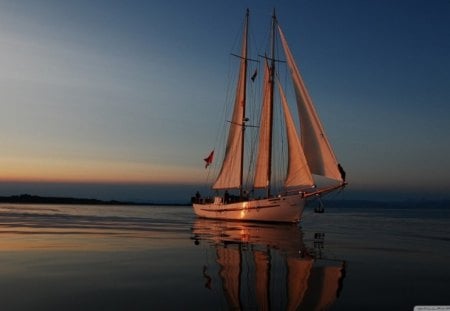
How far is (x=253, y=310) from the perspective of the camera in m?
12.0

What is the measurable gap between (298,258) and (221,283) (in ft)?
24.2

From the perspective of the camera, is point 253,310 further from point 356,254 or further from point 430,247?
point 430,247

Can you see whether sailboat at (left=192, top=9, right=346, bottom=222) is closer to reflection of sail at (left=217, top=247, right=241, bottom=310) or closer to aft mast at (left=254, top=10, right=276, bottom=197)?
aft mast at (left=254, top=10, right=276, bottom=197)

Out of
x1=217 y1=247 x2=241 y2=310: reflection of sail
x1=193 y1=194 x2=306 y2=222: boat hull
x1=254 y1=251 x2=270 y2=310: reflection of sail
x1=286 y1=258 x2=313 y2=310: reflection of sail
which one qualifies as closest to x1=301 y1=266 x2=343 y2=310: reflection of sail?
x1=286 y1=258 x2=313 y2=310: reflection of sail

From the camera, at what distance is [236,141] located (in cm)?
5928

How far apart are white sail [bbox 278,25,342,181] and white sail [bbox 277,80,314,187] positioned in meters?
0.49

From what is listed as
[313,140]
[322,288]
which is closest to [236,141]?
[313,140]

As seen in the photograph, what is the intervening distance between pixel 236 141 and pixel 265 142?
22.7ft

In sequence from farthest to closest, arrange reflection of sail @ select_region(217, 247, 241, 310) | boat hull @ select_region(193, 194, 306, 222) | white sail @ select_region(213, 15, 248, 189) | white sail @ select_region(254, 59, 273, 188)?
white sail @ select_region(213, 15, 248, 189) → white sail @ select_region(254, 59, 273, 188) → boat hull @ select_region(193, 194, 306, 222) → reflection of sail @ select_region(217, 247, 241, 310)

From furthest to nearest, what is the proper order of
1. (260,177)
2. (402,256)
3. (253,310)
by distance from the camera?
1. (260,177)
2. (402,256)
3. (253,310)

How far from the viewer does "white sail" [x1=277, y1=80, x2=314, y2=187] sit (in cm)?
4700

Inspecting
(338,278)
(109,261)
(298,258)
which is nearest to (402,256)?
(298,258)

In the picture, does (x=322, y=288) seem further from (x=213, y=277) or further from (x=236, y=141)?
(x=236, y=141)

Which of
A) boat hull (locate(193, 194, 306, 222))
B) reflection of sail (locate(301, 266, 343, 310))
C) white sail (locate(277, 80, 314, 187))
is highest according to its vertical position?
white sail (locate(277, 80, 314, 187))
